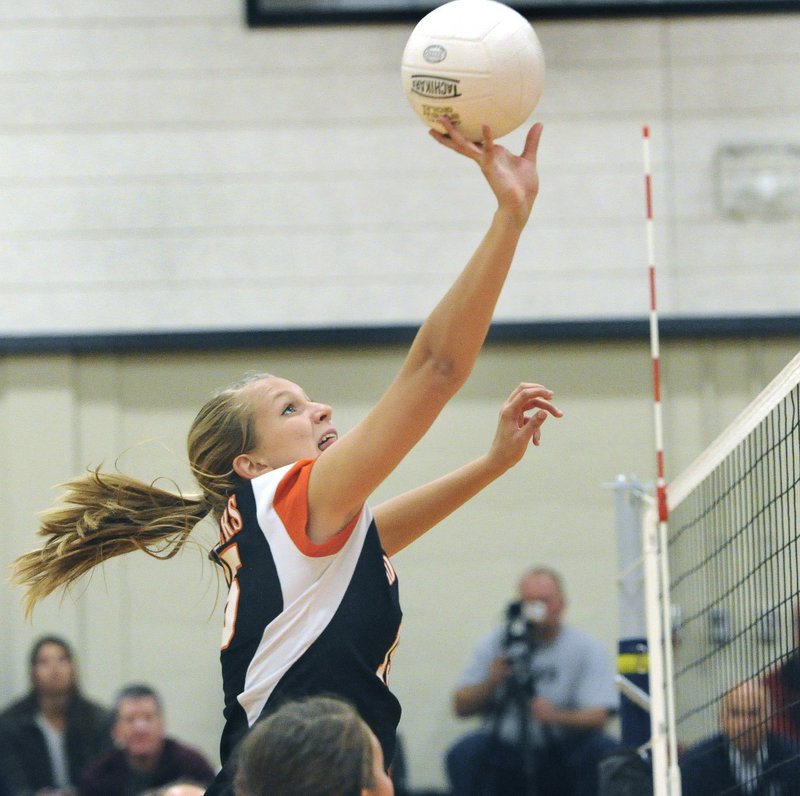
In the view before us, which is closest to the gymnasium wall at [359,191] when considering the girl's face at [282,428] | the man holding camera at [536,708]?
the man holding camera at [536,708]

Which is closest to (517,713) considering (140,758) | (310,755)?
(140,758)

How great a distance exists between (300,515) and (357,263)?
5645mm

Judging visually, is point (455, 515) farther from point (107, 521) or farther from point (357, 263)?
point (107, 521)

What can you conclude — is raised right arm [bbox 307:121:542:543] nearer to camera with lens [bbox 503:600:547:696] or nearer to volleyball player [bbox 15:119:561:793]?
volleyball player [bbox 15:119:561:793]

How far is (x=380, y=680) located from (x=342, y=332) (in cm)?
553

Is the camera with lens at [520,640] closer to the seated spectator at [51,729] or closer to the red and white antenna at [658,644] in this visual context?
the seated spectator at [51,729]

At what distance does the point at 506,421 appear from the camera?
10.5 ft

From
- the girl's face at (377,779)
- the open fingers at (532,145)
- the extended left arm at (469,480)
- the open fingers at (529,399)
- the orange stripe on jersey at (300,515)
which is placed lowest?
the girl's face at (377,779)

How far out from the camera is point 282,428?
3.02 m

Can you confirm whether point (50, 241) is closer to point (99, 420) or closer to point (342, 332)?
point (99, 420)

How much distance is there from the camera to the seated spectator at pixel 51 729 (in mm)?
7586

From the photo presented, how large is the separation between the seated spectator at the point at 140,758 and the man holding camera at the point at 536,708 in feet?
4.64

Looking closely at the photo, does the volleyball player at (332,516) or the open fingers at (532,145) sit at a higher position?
the open fingers at (532,145)

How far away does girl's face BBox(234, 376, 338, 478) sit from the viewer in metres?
3.02
